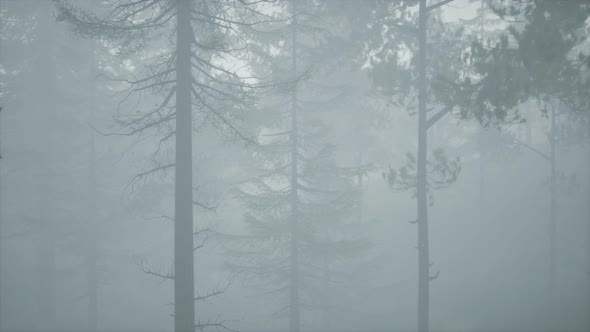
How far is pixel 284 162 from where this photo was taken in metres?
16.7

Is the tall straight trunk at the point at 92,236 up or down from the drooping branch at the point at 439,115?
down

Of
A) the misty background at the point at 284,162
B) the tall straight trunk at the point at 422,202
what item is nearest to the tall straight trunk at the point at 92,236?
the misty background at the point at 284,162

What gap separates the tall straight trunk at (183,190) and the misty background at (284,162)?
38 millimetres

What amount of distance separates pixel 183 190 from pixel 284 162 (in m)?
9.72

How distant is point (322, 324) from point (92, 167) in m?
14.4

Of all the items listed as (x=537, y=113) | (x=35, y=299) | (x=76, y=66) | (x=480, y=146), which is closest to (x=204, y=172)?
(x=76, y=66)

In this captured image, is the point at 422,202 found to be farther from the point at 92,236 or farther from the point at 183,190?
the point at 92,236

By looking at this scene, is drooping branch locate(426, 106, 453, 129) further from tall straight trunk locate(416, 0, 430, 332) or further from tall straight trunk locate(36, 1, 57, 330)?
tall straight trunk locate(36, 1, 57, 330)

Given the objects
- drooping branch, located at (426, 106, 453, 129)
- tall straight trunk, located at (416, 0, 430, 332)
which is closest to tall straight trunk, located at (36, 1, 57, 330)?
tall straight trunk, located at (416, 0, 430, 332)

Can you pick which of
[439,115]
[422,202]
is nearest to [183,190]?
[422,202]

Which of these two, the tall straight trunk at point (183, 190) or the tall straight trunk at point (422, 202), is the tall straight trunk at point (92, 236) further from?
the tall straight trunk at point (422, 202)

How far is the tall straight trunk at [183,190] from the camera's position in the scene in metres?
7.00

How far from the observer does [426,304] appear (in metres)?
10.4

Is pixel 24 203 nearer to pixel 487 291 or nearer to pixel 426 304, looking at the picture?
pixel 426 304
